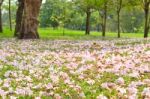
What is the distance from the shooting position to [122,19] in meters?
152

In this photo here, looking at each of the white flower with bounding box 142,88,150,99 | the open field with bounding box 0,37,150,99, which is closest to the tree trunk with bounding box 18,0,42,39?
the open field with bounding box 0,37,150,99

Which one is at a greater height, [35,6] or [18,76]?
[35,6]

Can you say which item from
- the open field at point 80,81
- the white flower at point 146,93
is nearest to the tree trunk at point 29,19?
the open field at point 80,81

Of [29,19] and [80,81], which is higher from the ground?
[29,19]

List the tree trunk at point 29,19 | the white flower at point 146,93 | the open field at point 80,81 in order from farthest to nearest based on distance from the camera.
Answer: the tree trunk at point 29,19 < the open field at point 80,81 < the white flower at point 146,93

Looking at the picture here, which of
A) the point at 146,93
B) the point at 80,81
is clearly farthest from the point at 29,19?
the point at 146,93

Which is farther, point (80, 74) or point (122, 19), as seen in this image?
point (122, 19)

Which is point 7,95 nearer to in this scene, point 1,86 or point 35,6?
point 1,86

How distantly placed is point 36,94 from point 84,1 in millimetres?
64617

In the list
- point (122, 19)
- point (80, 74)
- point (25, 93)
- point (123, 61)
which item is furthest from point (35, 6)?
point (122, 19)

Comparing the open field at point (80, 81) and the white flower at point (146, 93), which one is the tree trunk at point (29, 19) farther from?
the white flower at point (146, 93)

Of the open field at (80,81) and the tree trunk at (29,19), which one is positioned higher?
the tree trunk at (29,19)

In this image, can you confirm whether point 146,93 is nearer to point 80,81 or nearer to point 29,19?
point 80,81

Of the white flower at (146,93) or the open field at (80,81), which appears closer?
the white flower at (146,93)
